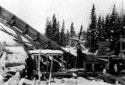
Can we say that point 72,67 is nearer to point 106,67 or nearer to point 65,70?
point 65,70

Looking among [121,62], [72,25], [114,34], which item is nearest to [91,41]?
[114,34]

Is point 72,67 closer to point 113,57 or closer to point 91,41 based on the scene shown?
point 113,57

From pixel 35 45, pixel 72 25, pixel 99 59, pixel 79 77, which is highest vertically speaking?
pixel 72 25

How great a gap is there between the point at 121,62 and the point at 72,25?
115 metres

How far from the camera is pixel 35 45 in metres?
14.7

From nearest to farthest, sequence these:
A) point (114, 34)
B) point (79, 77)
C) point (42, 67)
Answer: point (79, 77) < point (42, 67) < point (114, 34)

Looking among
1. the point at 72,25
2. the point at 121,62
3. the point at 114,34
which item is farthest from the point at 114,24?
the point at 72,25

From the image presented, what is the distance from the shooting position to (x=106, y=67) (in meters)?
15.4

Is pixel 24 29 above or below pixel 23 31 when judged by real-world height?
above

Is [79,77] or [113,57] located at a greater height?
[113,57]

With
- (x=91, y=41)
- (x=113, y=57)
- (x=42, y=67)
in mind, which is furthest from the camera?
(x=91, y=41)

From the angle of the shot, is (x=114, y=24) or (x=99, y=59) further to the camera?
(x=114, y=24)

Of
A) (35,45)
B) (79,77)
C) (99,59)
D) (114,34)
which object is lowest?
(79,77)

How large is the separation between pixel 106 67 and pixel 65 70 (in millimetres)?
3019
